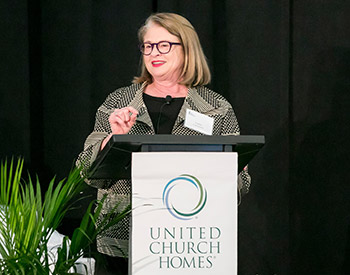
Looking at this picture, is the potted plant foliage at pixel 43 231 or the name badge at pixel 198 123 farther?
the name badge at pixel 198 123

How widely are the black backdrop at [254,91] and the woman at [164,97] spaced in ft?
3.18

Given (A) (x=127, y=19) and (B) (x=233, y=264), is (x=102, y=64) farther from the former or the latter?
(B) (x=233, y=264)

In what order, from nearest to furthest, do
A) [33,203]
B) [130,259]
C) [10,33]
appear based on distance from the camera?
[130,259]
[33,203]
[10,33]

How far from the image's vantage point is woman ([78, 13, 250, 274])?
2213 millimetres

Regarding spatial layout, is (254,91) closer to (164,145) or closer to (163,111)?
(163,111)

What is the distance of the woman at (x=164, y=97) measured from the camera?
2.21m

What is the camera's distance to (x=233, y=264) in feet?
5.74

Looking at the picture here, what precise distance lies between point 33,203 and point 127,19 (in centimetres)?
179

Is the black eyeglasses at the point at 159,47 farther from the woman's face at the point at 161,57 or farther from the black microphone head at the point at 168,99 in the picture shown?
the black microphone head at the point at 168,99

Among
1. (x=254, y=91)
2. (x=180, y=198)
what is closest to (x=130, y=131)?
(x=180, y=198)

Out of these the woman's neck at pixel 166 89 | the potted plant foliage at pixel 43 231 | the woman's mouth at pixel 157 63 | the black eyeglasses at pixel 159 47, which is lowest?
the potted plant foliage at pixel 43 231

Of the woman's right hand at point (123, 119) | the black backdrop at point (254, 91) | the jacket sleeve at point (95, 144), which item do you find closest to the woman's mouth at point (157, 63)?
the jacket sleeve at point (95, 144)

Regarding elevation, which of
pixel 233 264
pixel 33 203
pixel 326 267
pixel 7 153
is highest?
pixel 7 153

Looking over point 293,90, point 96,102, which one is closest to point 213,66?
point 293,90
